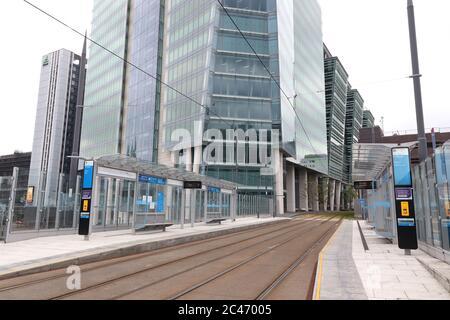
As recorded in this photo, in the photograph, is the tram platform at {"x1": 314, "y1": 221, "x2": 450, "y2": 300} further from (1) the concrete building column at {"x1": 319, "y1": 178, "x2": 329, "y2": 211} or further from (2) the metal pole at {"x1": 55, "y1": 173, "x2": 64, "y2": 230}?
(1) the concrete building column at {"x1": 319, "y1": 178, "x2": 329, "y2": 211}

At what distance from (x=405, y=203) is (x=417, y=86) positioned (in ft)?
12.2

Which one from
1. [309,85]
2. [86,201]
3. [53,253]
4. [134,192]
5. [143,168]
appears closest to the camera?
[53,253]

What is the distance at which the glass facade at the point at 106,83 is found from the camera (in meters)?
76.1

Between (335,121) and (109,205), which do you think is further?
(335,121)

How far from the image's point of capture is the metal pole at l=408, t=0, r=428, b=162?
35.2 feet

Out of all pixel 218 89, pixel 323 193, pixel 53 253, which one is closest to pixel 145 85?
pixel 218 89

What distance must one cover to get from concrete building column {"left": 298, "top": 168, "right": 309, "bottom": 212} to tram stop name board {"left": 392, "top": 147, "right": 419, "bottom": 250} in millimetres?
64067

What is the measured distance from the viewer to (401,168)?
11.3 metres

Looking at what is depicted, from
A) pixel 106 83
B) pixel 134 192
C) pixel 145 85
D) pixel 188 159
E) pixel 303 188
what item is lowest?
pixel 134 192

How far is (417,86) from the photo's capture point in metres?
11.2

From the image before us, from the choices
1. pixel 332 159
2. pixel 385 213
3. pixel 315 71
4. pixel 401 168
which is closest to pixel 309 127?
pixel 315 71

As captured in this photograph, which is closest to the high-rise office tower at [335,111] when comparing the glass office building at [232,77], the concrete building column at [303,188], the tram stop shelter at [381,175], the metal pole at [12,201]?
the concrete building column at [303,188]

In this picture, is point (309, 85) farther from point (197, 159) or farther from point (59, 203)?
point (59, 203)

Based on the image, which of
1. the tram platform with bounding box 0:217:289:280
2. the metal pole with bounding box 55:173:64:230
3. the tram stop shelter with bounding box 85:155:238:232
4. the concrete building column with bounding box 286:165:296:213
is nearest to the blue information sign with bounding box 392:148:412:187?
the tram platform with bounding box 0:217:289:280
